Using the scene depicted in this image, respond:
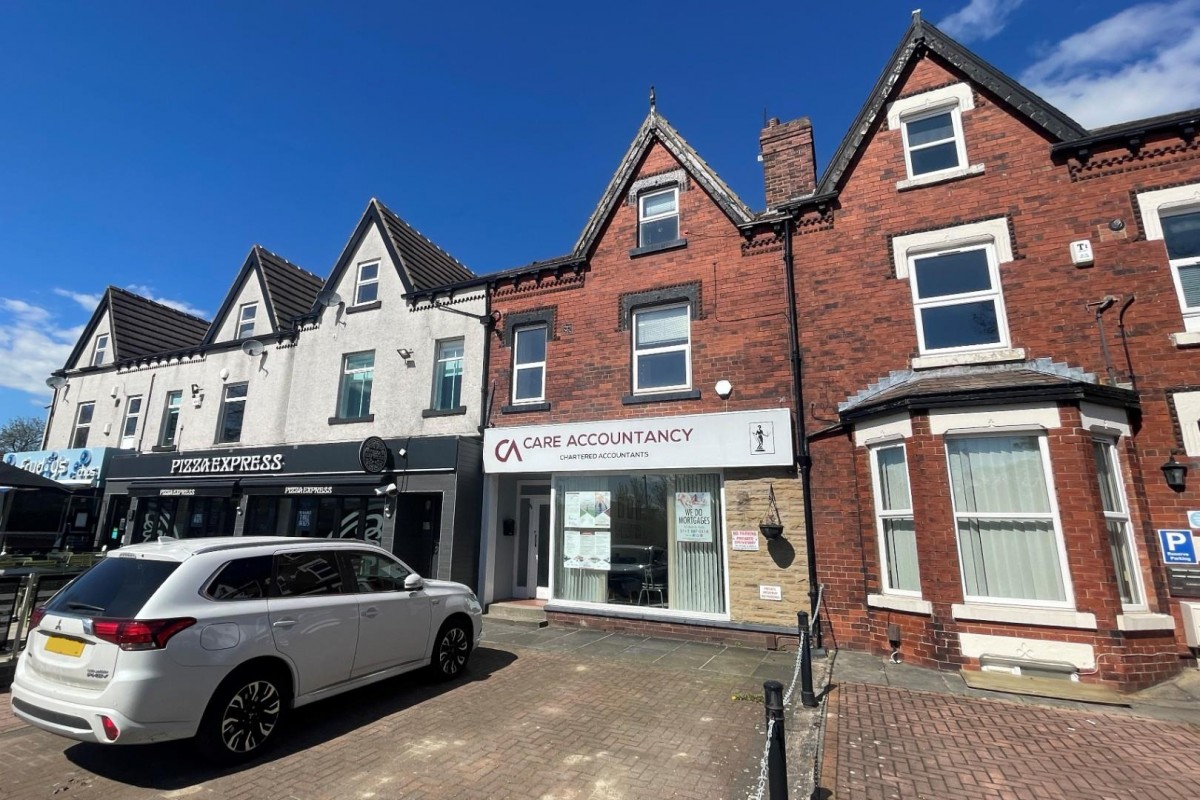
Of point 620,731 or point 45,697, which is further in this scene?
point 620,731

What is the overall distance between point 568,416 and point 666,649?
198 inches

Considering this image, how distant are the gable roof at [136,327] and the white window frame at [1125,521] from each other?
26135 millimetres

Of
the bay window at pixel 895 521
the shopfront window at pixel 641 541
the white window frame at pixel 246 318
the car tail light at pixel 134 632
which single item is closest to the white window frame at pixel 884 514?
the bay window at pixel 895 521

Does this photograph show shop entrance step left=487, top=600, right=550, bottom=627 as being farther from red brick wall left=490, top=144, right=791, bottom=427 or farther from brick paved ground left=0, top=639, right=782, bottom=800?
brick paved ground left=0, top=639, right=782, bottom=800

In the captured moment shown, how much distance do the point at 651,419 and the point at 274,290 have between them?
14.7 meters

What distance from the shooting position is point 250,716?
520 cm

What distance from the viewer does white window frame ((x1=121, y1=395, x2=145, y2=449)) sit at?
63.0ft

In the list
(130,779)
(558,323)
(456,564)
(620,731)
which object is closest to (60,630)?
(130,779)

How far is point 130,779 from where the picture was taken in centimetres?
478

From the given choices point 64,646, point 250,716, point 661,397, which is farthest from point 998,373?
point 64,646

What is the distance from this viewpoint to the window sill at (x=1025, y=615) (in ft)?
23.0

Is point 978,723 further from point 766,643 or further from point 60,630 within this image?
point 60,630

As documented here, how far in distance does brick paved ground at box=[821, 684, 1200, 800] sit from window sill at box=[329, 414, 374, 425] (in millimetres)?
12111

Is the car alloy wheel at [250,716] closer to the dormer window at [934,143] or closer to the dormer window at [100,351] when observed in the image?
the dormer window at [934,143]
